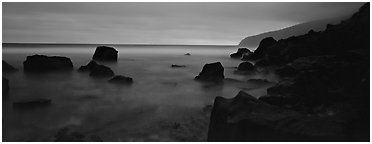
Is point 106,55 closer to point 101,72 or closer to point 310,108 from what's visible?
point 101,72

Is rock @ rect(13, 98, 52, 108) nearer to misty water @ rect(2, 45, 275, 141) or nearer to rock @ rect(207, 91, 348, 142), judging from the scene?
misty water @ rect(2, 45, 275, 141)

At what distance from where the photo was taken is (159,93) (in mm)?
14000

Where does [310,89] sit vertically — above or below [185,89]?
above

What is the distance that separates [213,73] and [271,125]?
1155 cm

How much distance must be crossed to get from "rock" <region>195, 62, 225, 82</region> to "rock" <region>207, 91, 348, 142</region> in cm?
1032

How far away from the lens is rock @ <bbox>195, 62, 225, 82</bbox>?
1672 centimetres

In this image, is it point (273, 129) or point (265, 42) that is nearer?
point (273, 129)

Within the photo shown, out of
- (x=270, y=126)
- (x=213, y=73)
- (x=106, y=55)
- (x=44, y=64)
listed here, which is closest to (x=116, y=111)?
(x=270, y=126)

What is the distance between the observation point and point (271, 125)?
18.0 ft

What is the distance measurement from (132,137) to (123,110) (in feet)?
9.56

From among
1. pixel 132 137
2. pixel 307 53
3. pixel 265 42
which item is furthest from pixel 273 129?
pixel 265 42

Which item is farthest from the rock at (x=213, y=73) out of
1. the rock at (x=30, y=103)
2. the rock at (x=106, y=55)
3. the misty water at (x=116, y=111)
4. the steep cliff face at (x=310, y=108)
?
the rock at (x=106, y=55)

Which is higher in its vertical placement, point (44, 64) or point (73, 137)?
point (44, 64)

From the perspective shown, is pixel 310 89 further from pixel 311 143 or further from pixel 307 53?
pixel 307 53
